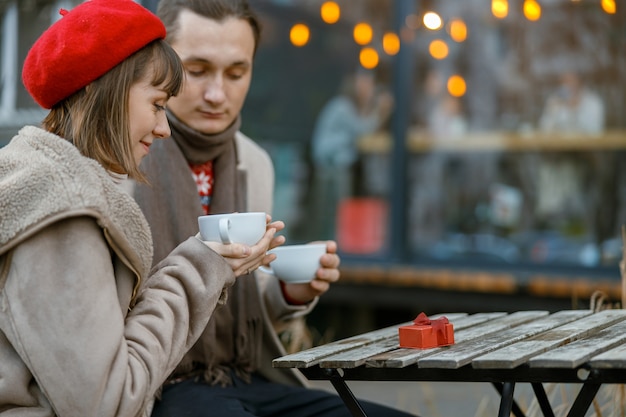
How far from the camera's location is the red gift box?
187 cm

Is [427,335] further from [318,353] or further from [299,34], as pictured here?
[299,34]

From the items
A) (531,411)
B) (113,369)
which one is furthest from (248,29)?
(531,411)

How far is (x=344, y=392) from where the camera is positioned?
6.05ft

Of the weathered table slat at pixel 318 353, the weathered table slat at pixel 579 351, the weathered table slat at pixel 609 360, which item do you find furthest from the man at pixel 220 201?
the weathered table slat at pixel 609 360

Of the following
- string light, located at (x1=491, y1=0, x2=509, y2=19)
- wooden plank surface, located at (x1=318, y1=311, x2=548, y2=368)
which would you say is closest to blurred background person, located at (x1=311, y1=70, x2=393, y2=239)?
string light, located at (x1=491, y1=0, x2=509, y2=19)

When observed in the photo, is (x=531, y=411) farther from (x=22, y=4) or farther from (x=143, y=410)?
(x=22, y=4)

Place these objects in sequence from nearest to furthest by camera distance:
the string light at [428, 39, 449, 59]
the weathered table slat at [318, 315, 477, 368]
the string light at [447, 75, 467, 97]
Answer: the weathered table slat at [318, 315, 477, 368]
the string light at [428, 39, 449, 59]
the string light at [447, 75, 467, 97]

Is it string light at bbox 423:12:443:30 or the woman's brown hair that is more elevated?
string light at bbox 423:12:443:30

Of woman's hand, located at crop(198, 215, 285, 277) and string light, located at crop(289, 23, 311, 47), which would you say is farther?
string light, located at crop(289, 23, 311, 47)

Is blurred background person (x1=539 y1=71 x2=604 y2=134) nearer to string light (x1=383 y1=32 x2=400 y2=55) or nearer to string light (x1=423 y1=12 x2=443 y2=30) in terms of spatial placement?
string light (x1=423 y1=12 x2=443 y2=30)

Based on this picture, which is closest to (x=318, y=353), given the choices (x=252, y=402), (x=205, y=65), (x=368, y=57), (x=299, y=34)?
(x=252, y=402)

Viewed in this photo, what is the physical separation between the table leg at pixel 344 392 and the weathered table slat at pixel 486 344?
0.20 m

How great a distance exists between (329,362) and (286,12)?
201 inches

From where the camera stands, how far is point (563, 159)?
5.96 metres
